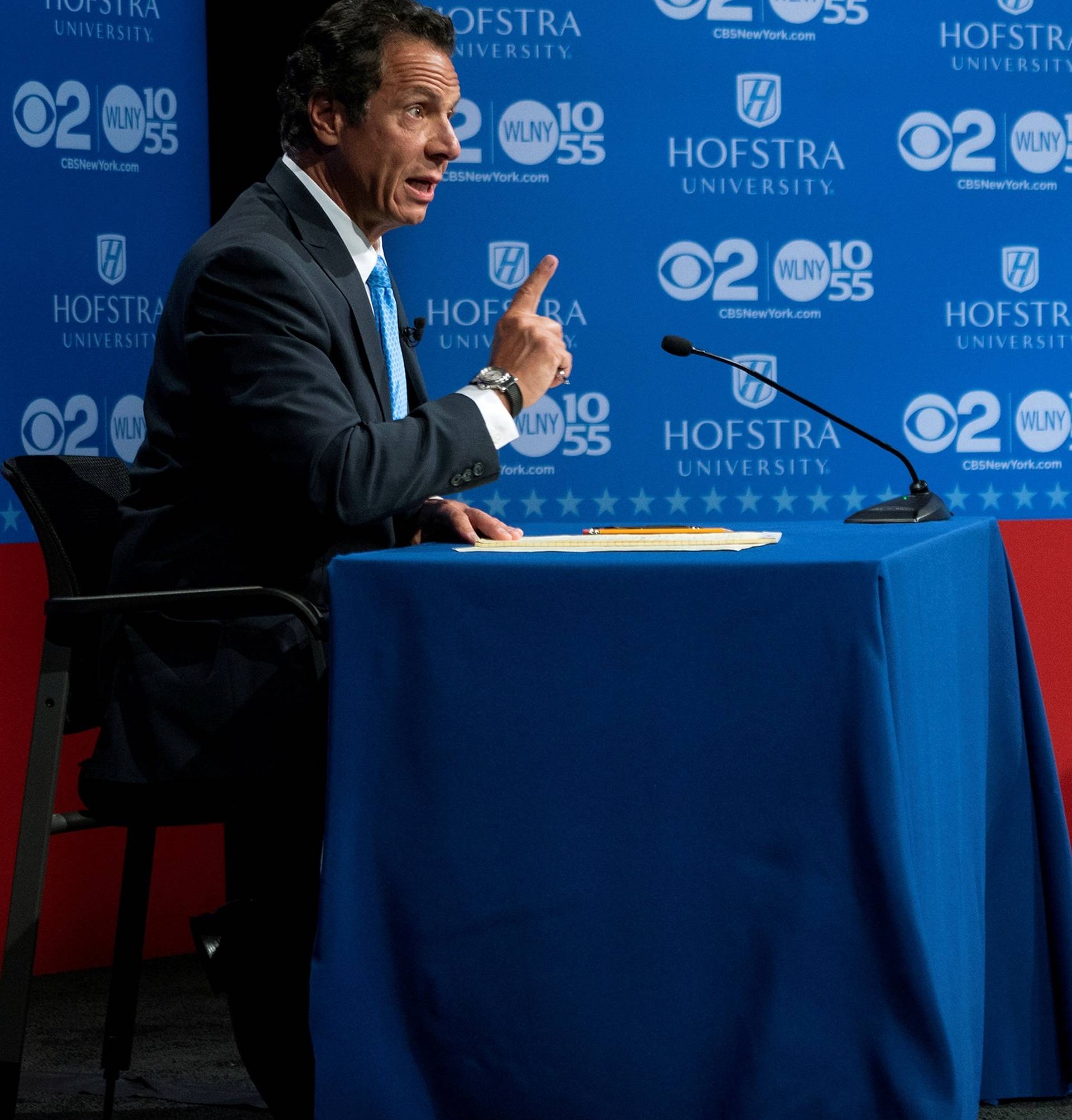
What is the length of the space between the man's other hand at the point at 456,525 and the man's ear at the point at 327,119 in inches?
21.9

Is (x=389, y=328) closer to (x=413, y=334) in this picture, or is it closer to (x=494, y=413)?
(x=413, y=334)

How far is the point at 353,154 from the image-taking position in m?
1.97

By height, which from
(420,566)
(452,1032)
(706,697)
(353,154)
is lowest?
(452,1032)

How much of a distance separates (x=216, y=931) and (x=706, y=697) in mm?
779

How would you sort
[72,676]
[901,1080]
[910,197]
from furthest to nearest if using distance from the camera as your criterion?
1. [910,197]
2. [72,676]
3. [901,1080]

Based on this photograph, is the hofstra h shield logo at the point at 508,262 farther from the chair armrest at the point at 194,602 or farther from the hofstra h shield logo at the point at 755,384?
the chair armrest at the point at 194,602

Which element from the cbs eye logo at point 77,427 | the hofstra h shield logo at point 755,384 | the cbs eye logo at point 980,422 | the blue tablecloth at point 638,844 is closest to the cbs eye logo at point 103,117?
the cbs eye logo at point 77,427

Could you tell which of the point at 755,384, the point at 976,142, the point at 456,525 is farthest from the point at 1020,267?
the point at 456,525

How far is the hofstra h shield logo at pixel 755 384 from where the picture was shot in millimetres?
3270

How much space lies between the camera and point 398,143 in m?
1.97

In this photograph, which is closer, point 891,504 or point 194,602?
point 194,602

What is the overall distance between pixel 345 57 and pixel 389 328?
398mm

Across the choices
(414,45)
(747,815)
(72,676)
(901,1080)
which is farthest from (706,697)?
(414,45)

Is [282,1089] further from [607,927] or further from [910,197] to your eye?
[910,197]
